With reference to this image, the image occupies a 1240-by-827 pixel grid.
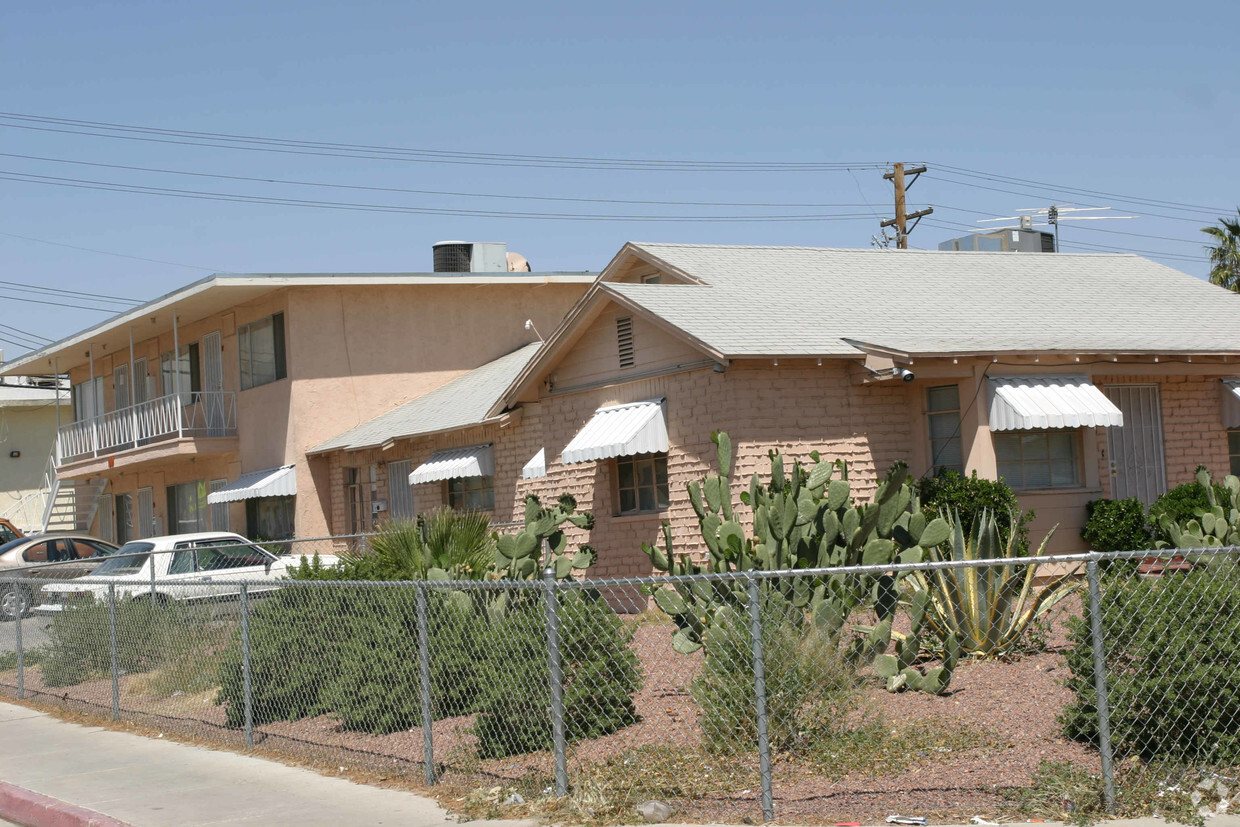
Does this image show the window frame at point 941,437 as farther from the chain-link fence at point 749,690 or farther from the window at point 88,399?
the window at point 88,399

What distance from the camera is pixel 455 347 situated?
2638 cm

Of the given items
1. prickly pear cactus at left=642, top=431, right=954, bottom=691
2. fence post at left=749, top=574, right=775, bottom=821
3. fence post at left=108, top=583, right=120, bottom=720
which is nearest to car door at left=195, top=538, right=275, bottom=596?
fence post at left=108, top=583, right=120, bottom=720

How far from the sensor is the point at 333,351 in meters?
25.2

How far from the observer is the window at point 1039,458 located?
15.8m

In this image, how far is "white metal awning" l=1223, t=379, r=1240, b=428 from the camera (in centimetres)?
1652

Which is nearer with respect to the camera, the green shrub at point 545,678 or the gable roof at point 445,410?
the green shrub at point 545,678

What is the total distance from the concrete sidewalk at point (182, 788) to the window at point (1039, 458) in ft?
31.9

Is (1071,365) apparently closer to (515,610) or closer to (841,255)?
(841,255)

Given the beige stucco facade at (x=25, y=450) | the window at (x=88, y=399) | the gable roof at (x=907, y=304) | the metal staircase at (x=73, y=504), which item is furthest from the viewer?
the beige stucco facade at (x=25, y=450)

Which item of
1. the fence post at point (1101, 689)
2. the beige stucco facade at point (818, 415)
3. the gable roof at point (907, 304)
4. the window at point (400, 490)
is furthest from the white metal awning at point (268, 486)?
the fence post at point (1101, 689)

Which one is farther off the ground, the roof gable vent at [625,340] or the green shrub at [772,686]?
the roof gable vent at [625,340]

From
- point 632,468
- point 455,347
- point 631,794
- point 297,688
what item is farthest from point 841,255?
point 631,794

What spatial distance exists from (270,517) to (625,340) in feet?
40.8

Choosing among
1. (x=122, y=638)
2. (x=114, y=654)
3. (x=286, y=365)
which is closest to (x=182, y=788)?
(x=114, y=654)
